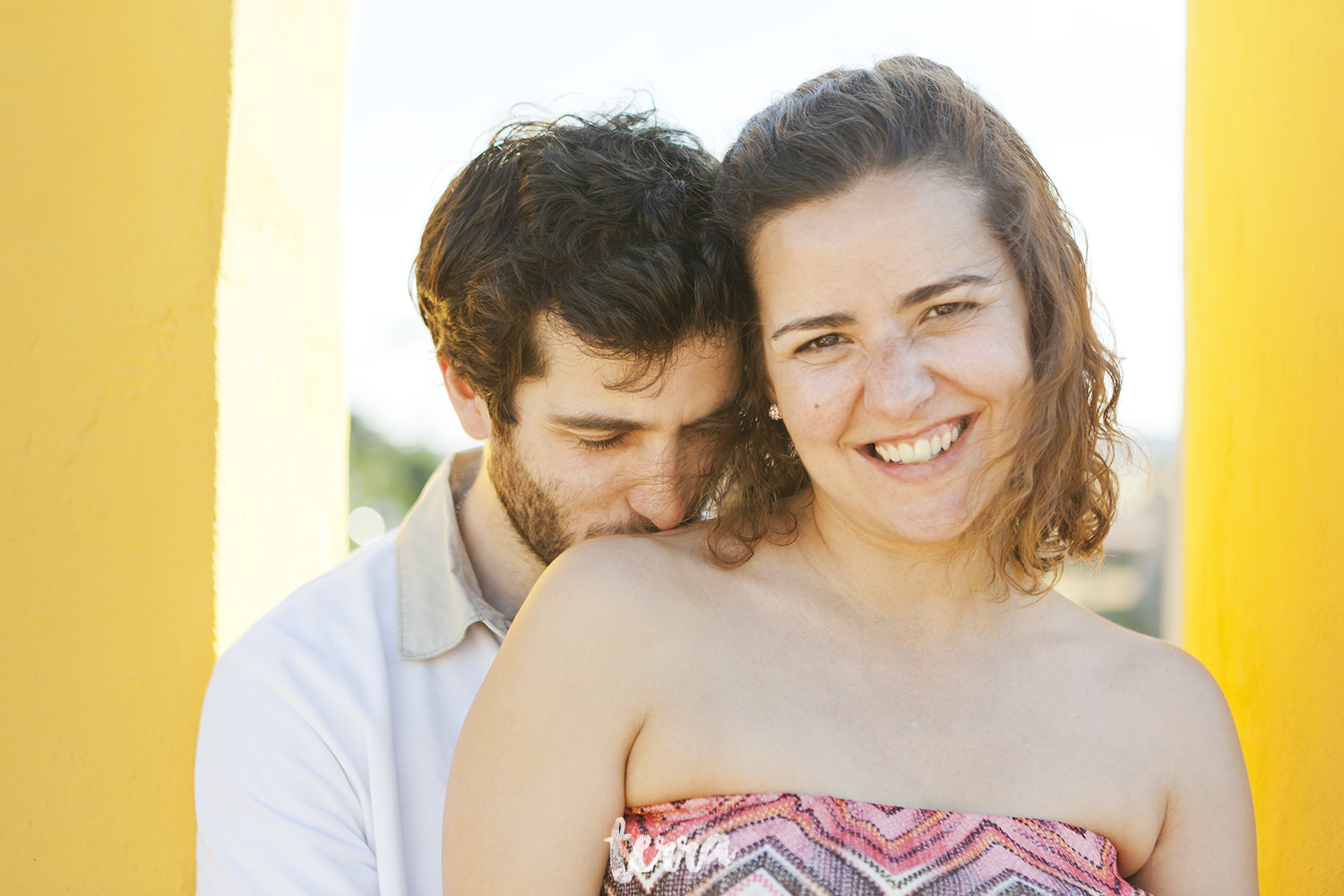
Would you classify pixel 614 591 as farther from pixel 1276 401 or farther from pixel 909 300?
pixel 1276 401

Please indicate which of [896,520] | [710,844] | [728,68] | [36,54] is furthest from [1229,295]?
[728,68]

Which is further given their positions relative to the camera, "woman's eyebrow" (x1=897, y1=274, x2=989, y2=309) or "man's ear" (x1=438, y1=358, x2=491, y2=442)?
"man's ear" (x1=438, y1=358, x2=491, y2=442)

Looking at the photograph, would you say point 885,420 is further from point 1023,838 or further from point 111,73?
point 111,73

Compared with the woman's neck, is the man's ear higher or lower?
higher

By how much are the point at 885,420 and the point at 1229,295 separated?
1.16 m

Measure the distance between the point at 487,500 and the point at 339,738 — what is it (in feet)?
2.03

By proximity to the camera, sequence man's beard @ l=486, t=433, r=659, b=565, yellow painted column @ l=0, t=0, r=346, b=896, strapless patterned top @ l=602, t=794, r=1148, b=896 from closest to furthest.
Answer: strapless patterned top @ l=602, t=794, r=1148, b=896 → yellow painted column @ l=0, t=0, r=346, b=896 → man's beard @ l=486, t=433, r=659, b=565

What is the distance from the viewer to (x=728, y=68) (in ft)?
16.1

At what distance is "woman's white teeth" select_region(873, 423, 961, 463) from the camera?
1655 millimetres

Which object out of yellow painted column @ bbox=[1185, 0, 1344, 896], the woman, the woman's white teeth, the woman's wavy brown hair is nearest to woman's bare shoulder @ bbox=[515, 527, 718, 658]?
the woman

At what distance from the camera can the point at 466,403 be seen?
8.33ft

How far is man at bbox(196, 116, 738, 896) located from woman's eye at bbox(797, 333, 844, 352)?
14.8 inches

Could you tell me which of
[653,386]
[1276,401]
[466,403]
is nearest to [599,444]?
[653,386]

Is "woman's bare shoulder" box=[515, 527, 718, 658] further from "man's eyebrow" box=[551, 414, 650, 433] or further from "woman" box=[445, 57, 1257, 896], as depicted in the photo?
"man's eyebrow" box=[551, 414, 650, 433]
